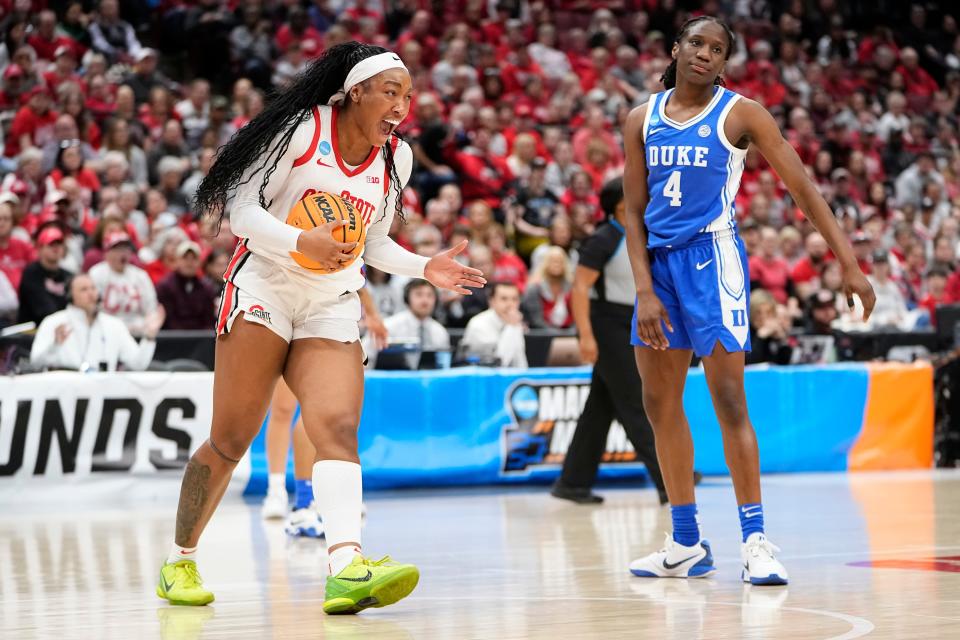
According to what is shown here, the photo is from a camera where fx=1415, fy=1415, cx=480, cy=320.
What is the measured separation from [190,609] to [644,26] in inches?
668

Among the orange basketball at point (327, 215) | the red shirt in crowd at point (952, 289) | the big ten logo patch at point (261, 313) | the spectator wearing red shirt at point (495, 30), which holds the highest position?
the spectator wearing red shirt at point (495, 30)

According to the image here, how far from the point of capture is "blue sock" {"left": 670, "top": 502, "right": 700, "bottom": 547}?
537 centimetres

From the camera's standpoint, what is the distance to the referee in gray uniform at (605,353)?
8438 mm

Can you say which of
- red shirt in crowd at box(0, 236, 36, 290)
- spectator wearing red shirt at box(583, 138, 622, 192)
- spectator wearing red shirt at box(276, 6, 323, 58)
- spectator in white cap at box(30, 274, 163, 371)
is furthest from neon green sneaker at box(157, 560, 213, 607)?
spectator wearing red shirt at box(276, 6, 323, 58)

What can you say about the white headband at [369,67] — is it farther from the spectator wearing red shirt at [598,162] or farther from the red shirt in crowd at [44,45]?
the red shirt in crowd at [44,45]

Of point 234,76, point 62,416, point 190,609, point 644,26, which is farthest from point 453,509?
point 644,26

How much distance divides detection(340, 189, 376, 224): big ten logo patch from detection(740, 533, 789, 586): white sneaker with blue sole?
1.79m

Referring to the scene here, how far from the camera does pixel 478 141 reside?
1584 cm

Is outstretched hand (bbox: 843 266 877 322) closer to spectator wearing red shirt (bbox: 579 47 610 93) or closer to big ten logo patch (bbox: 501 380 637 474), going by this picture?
big ten logo patch (bbox: 501 380 637 474)

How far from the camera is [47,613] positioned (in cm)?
468

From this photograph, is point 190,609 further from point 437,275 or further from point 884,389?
point 884,389

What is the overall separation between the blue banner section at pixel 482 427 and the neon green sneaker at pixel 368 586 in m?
5.38

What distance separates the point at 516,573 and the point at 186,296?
678 cm

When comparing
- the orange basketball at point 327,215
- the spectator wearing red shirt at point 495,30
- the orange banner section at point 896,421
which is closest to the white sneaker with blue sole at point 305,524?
the orange basketball at point 327,215
